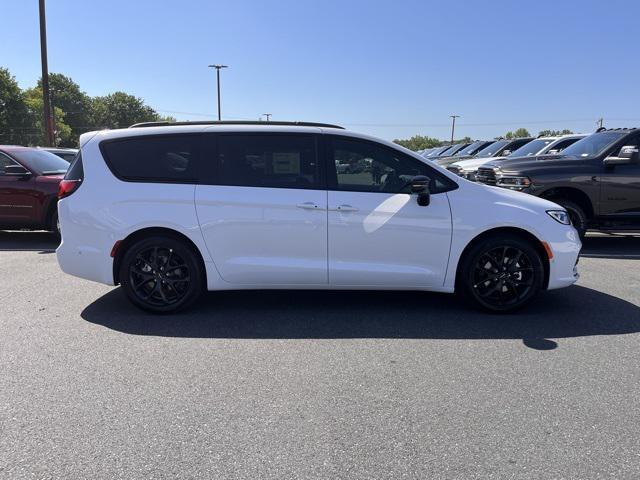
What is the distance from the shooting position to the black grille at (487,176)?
8750 mm

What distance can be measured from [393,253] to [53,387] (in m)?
3.02

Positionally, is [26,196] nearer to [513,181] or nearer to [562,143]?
[513,181]

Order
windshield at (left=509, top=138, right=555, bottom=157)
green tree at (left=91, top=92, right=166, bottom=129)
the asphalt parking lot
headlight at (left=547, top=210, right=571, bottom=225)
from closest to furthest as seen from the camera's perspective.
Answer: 1. the asphalt parking lot
2. headlight at (left=547, top=210, right=571, bottom=225)
3. windshield at (left=509, top=138, right=555, bottom=157)
4. green tree at (left=91, top=92, right=166, bottom=129)

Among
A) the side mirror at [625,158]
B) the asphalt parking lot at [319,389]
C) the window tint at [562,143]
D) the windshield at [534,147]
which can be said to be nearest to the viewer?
the asphalt parking lot at [319,389]

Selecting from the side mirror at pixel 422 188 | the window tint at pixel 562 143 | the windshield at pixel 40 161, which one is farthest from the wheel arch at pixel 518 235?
the window tint at pixel 562 143

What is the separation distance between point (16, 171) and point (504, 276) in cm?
791

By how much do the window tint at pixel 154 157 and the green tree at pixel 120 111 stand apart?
353ft

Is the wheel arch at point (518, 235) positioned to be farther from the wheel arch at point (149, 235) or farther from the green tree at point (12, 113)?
the green tree at point (12, 113)

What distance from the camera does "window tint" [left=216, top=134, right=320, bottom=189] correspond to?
503 cm

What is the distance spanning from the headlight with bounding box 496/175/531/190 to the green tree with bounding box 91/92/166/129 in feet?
347

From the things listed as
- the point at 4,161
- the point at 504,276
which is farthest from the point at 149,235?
the point at 4,161

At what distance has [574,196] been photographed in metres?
8.48

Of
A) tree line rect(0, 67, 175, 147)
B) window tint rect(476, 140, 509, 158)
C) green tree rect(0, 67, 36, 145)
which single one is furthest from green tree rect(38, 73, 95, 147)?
window tint rect(476, 140, 509, 158)

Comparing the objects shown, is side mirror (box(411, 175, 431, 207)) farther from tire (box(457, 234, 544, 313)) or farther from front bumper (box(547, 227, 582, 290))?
front bumper (box(547, 227, 582, 290))
